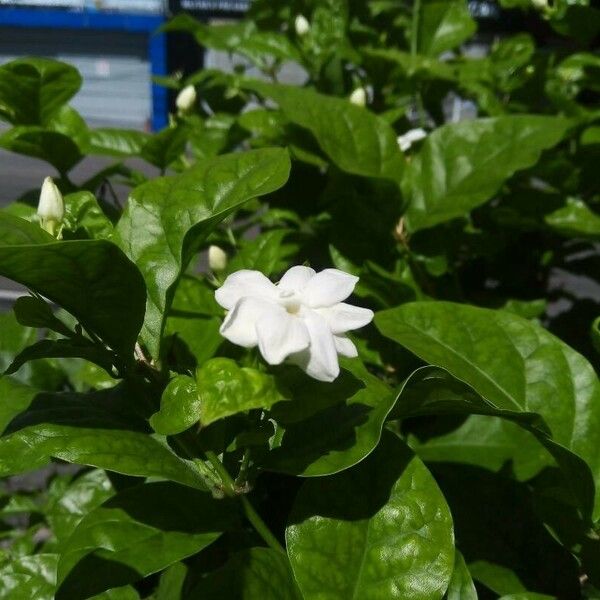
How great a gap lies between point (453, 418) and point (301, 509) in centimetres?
36

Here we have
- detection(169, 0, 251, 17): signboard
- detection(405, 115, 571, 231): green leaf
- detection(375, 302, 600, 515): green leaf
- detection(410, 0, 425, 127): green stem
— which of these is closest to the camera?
detection(375, 302, 600, 515): green leaf

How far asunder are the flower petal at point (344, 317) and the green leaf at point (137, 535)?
0.19 meters

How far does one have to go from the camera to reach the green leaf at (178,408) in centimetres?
48

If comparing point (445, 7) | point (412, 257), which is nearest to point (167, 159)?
point (412, 257)

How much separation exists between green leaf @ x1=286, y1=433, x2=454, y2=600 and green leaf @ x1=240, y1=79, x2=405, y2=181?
0.40 meters

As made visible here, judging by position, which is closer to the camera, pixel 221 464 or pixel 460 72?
pixel 221 464

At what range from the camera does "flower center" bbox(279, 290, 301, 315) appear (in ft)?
1.61

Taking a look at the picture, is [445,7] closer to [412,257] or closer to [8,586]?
[412,257]

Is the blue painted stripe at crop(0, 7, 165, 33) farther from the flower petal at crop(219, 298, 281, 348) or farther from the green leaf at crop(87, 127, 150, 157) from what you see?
the flower petal at crop(219, 298, 281, 348)

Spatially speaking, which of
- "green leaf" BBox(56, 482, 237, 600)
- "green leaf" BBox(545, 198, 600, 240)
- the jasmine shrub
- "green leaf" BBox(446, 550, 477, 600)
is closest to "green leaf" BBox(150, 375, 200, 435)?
the jasmine shrub

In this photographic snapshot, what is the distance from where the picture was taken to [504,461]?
0.84 metres

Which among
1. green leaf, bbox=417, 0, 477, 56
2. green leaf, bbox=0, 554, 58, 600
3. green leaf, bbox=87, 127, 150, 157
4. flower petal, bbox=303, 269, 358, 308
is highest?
flower petal, bbox=303, 269, 358, 308

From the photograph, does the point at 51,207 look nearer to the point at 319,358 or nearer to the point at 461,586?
the point at 319,358

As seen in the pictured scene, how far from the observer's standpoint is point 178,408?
50 cm
